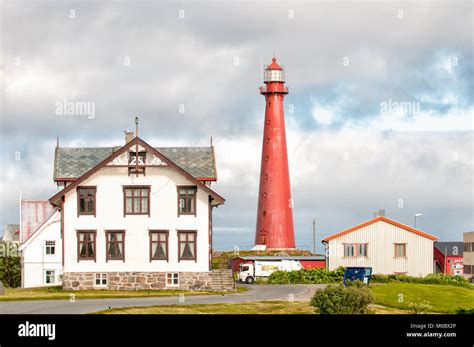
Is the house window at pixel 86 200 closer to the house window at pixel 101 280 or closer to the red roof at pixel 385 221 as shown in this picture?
the house window at pixel 101 280

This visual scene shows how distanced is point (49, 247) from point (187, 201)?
2243 centimetres

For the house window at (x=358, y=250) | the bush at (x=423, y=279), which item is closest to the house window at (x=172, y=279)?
the bush at (x=423, y=279)

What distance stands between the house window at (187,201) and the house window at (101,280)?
21.4 feet

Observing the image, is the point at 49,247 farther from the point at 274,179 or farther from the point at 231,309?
the point at 231,309

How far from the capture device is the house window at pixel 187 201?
55.1 metres

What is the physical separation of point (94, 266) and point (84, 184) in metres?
5.48

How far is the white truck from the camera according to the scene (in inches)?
2692

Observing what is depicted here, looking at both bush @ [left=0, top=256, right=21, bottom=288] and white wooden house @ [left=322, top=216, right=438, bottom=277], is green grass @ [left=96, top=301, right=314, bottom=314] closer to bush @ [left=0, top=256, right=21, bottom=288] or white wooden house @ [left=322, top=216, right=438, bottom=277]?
white wooden house @ [left=322, top=216, right=438, bottom=277]

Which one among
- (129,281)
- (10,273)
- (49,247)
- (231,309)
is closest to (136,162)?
(129,281)

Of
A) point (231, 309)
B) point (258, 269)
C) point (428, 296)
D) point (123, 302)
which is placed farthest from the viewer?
point (258, 269)

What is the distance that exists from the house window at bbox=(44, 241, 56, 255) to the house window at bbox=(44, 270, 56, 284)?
1.83 m

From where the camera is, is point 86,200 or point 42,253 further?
point 42,253

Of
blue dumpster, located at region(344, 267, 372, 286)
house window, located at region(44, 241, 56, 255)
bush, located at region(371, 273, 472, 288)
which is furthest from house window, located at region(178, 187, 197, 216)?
house window, located at region(44, 241, 56, 255)

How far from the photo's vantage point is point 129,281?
54688 mm
